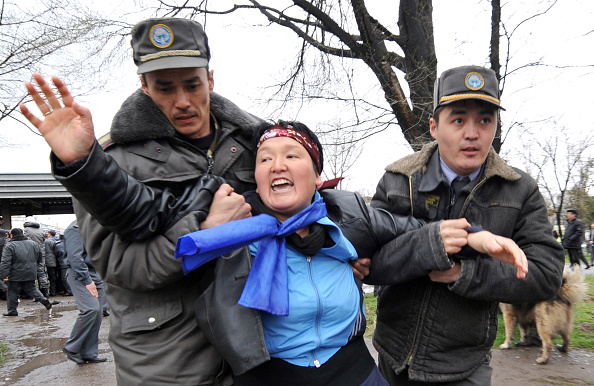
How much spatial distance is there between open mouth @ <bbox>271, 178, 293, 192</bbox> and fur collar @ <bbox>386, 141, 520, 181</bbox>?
2.48ft

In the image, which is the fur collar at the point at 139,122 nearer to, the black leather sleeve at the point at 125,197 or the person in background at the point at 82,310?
the black leather sleeve at the point at 125,197

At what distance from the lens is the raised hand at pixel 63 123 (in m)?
1.40

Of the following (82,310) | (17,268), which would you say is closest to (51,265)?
(17,268)

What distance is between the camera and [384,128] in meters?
7.12

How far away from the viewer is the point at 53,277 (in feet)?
44.0

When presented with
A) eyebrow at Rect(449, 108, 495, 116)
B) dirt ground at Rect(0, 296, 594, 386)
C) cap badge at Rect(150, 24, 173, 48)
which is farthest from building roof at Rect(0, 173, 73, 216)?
eyebrow at Rect(449, 108, 495, 116)

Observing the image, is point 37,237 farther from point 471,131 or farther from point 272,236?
point 471,131

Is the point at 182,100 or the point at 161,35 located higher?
the point at 161,35

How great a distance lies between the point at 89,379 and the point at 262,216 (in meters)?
4.88

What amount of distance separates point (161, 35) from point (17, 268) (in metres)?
10.8

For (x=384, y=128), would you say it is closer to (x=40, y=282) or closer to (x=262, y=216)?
(x=262, y=216)

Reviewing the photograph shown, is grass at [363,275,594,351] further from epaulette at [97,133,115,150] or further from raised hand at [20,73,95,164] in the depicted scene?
raised hand at [20,73,95,164]

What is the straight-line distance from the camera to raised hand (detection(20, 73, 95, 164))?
1.40 meters

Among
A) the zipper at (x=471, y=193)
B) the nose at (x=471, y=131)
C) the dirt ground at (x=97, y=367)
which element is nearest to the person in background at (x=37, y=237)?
the dirt ground at (x=97, y=367)
